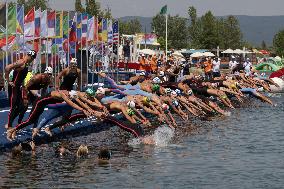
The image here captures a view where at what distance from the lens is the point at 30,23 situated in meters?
30.0

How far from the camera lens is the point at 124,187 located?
1561cm

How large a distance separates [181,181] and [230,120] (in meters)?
14.0

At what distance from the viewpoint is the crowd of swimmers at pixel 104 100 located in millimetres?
20781

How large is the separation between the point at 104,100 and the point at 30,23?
708 centimetres

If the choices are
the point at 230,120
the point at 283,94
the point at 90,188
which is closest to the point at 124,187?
the point at 90,188

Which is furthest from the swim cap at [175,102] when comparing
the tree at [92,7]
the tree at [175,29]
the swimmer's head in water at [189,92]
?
the tree at [175,29]

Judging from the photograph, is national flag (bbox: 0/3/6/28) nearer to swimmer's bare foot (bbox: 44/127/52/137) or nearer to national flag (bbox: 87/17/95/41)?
swimmer's bare foot (bbox: 44/127/52/137)

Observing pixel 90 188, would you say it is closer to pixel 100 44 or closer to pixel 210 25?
pixel 100 44

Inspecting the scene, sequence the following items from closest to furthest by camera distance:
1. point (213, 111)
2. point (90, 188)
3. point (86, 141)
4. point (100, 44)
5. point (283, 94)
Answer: point (90, 188), point (86, 141), point (213, 111), point (100, 44), point (283, 94)

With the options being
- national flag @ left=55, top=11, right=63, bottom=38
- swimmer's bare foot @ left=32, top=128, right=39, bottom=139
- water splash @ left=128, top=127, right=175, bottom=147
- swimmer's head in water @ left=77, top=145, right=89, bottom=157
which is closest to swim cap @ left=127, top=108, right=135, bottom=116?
water splash @ left=128, top=127, right=175, bottom=147

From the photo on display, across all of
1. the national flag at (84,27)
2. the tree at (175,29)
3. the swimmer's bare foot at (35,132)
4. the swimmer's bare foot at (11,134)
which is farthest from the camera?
the tree at (175,29)

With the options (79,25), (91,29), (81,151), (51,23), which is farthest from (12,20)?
(81,151)

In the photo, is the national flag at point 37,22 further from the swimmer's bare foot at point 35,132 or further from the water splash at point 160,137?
the swimmer's bare foot at point 35,132

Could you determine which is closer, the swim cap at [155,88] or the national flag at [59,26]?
the swim cap at [155,88]
